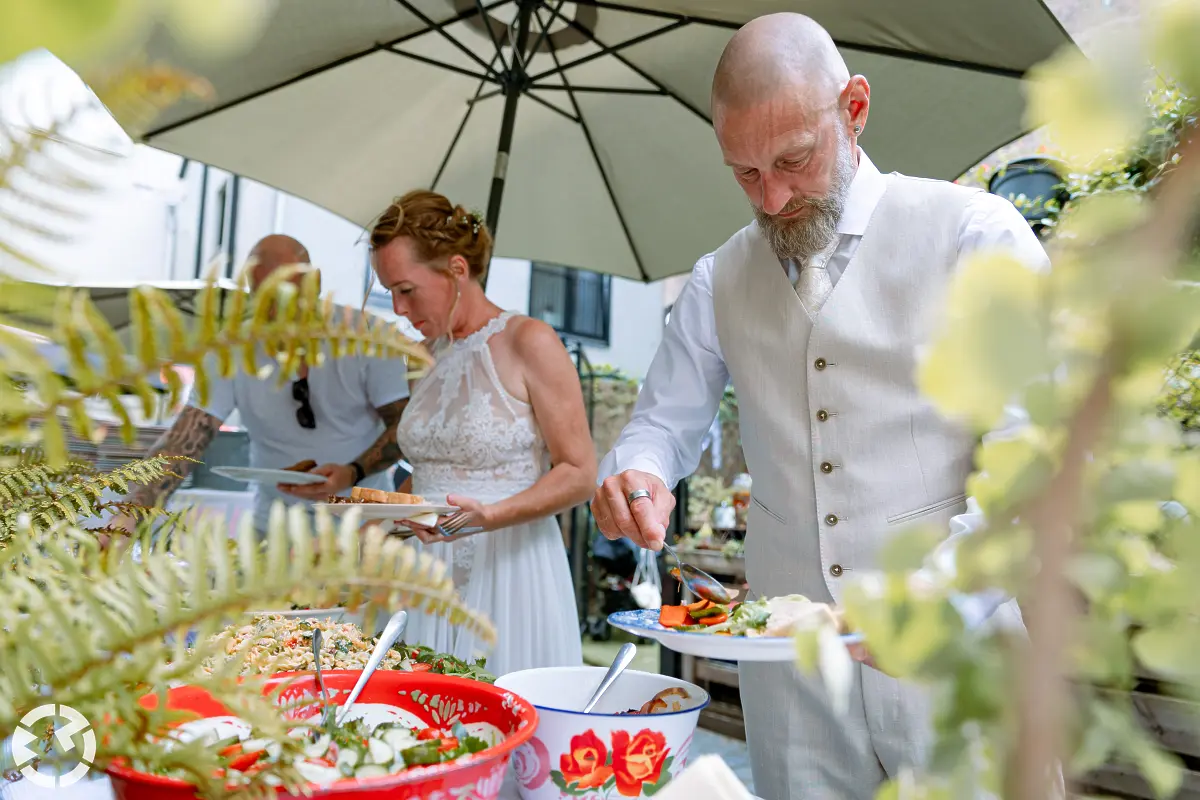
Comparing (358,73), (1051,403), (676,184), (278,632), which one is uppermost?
(358,73)

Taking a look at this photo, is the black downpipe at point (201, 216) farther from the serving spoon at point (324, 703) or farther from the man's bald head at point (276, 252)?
the serving spoon at point (324, 703)

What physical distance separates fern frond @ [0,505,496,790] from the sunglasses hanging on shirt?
2923 millimetres

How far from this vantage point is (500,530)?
250cm

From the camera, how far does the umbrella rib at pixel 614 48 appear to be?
2.93 metres

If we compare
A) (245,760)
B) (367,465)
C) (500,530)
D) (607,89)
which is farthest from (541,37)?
(245,760)

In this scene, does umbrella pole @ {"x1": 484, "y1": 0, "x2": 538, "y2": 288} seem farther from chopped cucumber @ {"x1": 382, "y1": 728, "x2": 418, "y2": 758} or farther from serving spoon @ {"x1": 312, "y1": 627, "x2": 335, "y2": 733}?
chopped cucumber @ {"x1": 382, "y1": 728, "x2": 418, "y2": 758}

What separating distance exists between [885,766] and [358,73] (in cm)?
292

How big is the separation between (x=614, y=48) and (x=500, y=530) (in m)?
1.74

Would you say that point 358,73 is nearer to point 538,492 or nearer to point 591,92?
point 591,92

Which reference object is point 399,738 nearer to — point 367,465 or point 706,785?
point 706,785

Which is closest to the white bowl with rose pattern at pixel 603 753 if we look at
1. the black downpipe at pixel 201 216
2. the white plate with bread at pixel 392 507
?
the white plate with bread at pixel 392 507

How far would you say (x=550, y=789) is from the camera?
95 cm

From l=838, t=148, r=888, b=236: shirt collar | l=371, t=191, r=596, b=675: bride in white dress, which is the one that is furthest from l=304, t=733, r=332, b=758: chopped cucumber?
l=371, t=191, r=596, b=675: bride in white dress

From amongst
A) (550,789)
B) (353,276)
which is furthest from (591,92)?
(353,276)
